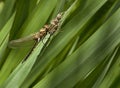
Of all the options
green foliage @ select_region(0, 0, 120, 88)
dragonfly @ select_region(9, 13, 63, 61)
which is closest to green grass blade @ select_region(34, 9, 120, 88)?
green foliage @ select_region(0, 0, 120, 88)

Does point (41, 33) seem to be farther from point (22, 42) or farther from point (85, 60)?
point (85, 60)

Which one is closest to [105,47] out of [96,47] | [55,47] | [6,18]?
[96,47]

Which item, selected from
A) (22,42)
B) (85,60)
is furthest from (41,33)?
(85,60)

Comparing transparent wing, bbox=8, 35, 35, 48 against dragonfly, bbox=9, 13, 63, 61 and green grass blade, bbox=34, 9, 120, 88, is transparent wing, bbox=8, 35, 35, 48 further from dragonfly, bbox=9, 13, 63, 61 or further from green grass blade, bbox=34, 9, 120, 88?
green grass blade, bbox=34, 9, 120, 88

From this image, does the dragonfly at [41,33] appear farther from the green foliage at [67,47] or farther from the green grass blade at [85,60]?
the green grass blade at [85,60]

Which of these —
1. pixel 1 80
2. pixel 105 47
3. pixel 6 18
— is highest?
pixel 6 18

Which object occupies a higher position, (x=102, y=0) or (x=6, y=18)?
(x=6, y=18)

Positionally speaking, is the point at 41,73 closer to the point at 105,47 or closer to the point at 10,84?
the point at 10,84

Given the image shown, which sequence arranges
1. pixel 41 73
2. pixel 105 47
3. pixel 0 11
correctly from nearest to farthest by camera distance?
pixel 105 47 → pixel 41 73 → pixel 0 11
